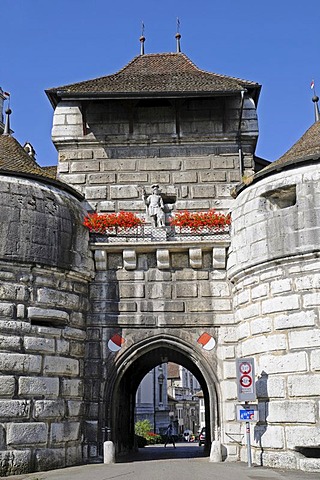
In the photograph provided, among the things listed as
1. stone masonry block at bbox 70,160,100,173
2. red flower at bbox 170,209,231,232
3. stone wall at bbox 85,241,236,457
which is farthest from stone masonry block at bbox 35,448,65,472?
stone masonry block at bbox 70,160,100,173

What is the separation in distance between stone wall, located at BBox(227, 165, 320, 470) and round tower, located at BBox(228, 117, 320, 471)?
0.02 m

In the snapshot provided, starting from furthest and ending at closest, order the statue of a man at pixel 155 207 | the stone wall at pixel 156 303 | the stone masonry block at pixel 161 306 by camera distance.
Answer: the statue of a man at pixel 155 207 → the stone masonry block at pixel 161 306 → the stone wall at pixel 156 303

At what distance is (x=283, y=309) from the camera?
12.4 metres

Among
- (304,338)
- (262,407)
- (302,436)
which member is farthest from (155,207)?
(302,436)

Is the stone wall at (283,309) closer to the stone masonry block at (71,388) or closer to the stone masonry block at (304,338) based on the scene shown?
the stone masonry block at (304,338)

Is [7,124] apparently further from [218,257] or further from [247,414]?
[247,414]

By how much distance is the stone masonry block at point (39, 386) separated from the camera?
12.1 m

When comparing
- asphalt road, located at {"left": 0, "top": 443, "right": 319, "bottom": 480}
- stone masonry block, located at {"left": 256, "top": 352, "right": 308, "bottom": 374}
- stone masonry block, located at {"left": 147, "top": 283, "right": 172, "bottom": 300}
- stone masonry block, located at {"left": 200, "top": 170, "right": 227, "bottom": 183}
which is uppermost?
stone masonry block, located at {"left": 200, "top": 170, "right": 227, "bottom": 183}

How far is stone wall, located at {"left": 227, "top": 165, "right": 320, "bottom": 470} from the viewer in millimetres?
11656

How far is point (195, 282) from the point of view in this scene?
48.4 feet

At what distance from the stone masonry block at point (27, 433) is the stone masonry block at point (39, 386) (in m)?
0.62

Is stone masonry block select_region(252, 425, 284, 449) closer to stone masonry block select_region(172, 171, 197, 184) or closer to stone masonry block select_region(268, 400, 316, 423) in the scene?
stone masonry block select_region(268, 400, 316, 423)

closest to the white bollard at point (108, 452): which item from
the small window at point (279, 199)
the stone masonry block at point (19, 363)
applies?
the stone masonry block at point (19, 363)

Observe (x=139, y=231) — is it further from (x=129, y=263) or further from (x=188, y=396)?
(x=188, y=396)
